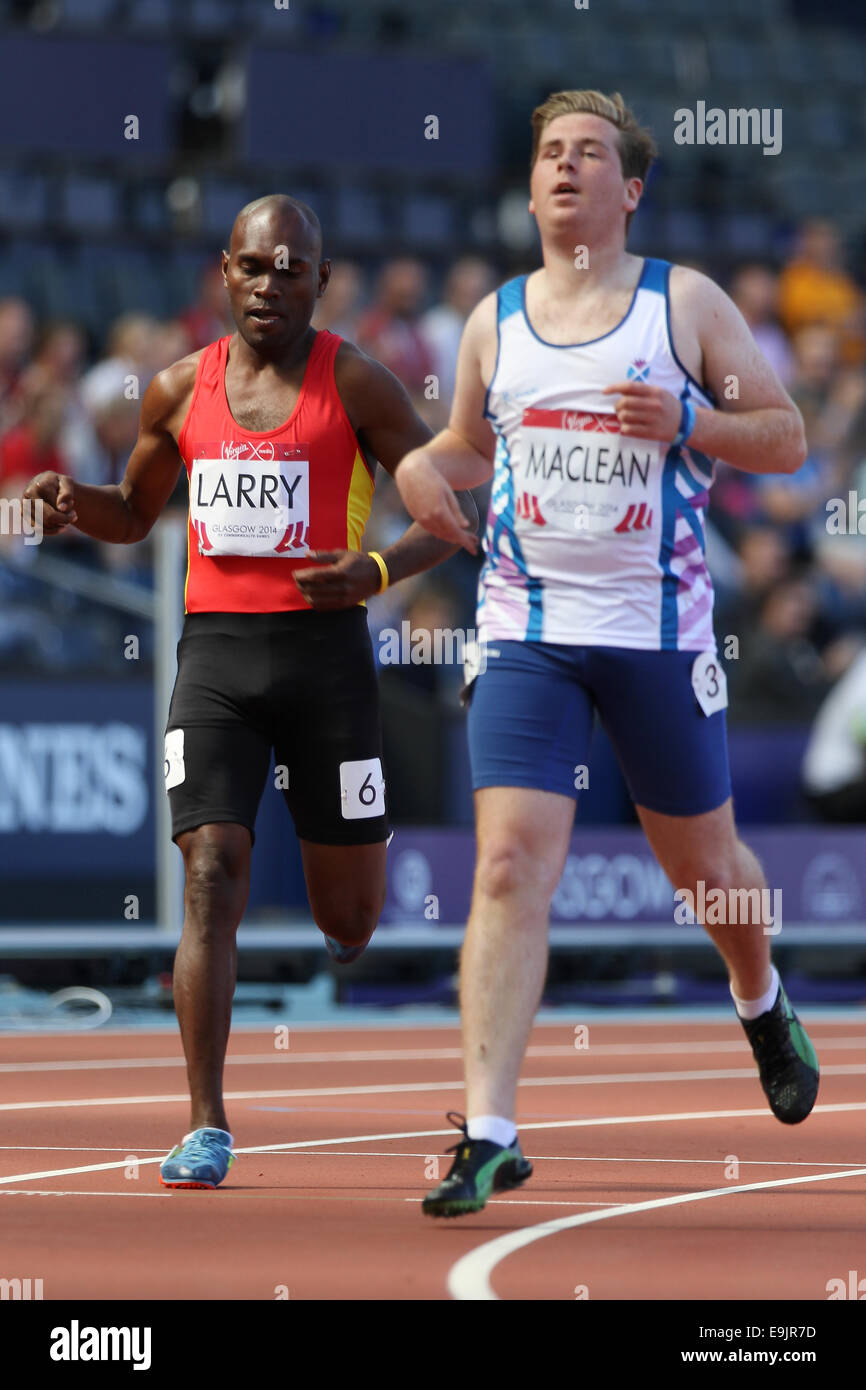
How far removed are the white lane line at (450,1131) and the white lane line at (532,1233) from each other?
133 centimetres

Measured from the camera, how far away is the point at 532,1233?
5.38 meters

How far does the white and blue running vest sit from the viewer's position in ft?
19.1

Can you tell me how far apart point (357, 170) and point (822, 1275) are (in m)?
15.3

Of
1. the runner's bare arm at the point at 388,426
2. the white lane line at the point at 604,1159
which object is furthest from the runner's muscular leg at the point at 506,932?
the white lane line at the point at 604,1159

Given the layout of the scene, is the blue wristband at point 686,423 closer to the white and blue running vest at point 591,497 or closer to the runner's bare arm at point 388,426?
the white and blue running vest at point 591,497

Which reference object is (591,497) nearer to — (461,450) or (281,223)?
(461,450)

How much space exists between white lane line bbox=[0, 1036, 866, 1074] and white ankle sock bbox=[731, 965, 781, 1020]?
2916 mm

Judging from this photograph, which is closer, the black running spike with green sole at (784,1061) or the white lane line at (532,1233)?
the white lane line at (532,1233)

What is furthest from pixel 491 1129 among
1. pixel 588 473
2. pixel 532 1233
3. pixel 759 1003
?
pixel 588 473

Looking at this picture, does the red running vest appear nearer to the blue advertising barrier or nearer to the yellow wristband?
the yellow wristband

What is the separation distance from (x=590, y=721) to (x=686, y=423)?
77cm

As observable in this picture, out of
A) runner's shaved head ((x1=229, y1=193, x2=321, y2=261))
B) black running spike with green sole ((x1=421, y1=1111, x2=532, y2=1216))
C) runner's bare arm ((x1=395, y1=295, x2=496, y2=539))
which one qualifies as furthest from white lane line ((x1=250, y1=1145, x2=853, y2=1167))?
runner's shaved head ((x1=229, y1=193, x2=321, y2=261))

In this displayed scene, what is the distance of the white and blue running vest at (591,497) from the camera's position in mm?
5824
